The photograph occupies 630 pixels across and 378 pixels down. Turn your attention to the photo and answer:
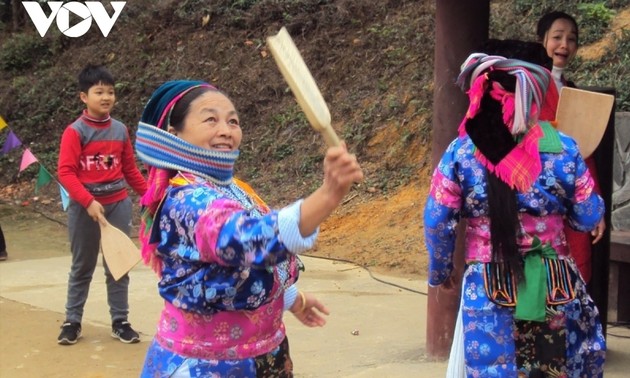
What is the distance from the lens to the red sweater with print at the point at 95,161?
19.8 feet

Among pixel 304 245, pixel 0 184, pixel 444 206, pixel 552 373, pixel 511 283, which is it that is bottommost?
pixel 0 184

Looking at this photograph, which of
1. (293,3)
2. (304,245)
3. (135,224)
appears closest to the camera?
(304,245)

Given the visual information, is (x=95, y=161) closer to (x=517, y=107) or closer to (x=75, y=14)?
(x=517, y=107)

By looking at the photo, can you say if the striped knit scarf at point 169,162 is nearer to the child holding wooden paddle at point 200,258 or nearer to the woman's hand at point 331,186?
the child holding wooden paddle at point 200,258

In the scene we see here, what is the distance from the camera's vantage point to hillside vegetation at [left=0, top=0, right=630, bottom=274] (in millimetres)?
10727

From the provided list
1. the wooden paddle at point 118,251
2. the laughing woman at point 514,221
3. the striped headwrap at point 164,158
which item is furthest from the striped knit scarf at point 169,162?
the wooden paddle at point 118,251

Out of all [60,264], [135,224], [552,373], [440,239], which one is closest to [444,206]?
[440,239]

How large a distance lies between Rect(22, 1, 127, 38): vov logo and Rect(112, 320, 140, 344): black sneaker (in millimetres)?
11772

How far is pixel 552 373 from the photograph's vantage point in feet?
12.5

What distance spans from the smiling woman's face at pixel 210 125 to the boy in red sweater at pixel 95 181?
3290 millimetres

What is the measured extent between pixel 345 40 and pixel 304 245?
40.3 feet

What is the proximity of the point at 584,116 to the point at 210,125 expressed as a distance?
2.24 m

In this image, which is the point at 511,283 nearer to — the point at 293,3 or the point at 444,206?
the point at 444,206

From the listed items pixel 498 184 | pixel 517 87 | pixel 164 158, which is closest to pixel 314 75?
pixel 517 87
